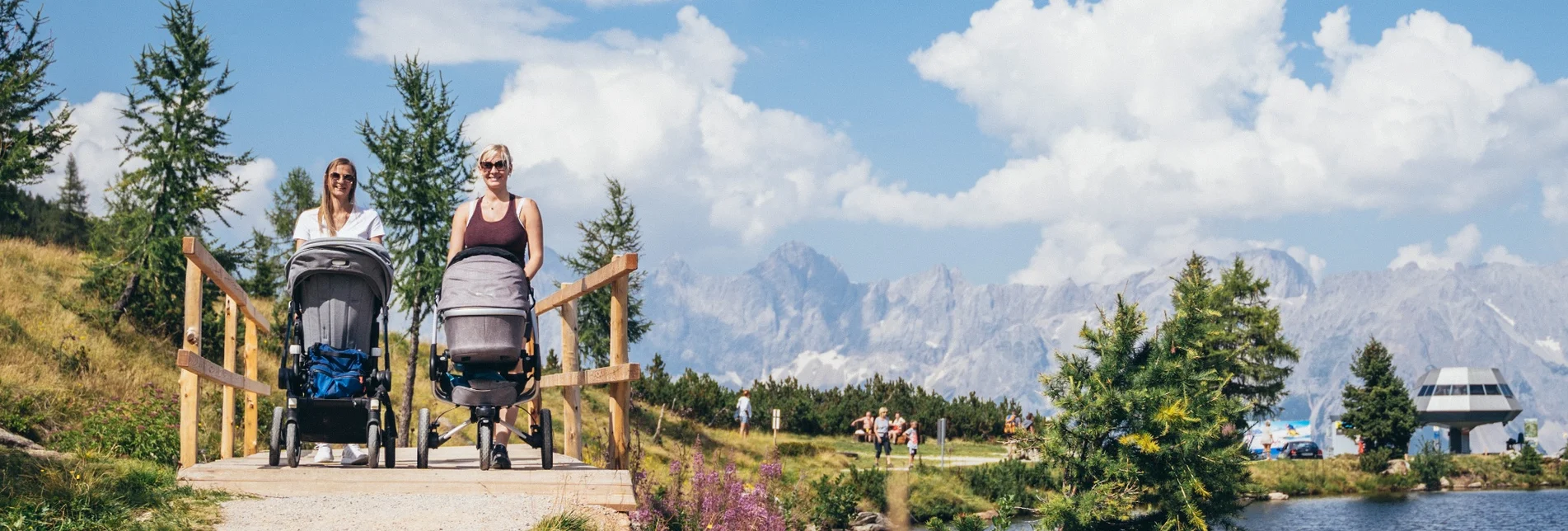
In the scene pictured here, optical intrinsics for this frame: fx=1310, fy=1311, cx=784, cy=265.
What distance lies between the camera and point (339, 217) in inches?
328

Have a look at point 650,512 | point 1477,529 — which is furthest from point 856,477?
point 650,512

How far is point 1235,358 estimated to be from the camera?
5612cm

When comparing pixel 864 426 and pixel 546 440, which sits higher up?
pixel 546 440

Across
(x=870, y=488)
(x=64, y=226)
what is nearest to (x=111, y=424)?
(x=870, y=488)

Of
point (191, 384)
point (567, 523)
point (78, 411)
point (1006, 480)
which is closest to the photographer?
point (567, 523)

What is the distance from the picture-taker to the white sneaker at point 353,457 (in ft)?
26.5

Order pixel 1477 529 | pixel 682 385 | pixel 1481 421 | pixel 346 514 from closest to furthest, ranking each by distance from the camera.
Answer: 1. pixel 346 514
2. pixel 1477 529
3. pixel 682 385
4. pixel 1481 421

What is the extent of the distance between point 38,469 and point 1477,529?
38.5 metres

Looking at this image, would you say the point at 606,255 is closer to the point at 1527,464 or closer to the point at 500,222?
the point at 500,222

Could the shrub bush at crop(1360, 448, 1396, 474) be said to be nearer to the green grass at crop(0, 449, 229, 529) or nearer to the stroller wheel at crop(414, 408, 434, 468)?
the stroller wheel at crop(414, 408, 434, 468)

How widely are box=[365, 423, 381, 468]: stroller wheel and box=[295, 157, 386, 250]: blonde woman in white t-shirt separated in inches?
47.3

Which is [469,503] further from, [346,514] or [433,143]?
[433,143]

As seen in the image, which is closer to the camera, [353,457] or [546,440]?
[353,457]

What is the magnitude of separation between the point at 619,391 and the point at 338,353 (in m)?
1.87
